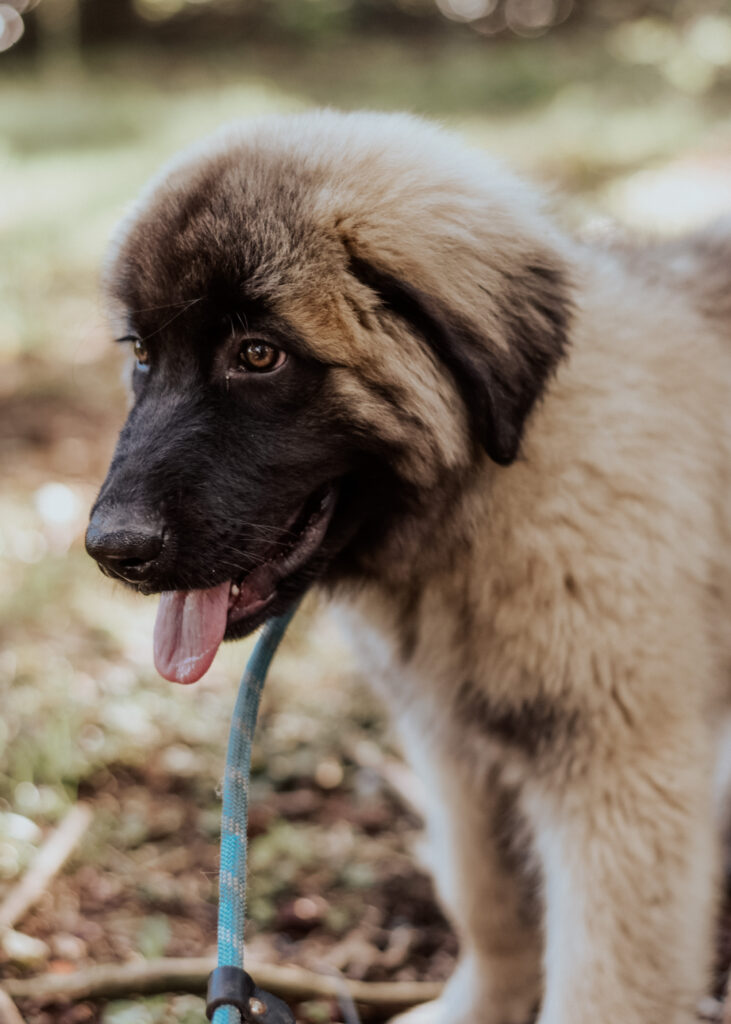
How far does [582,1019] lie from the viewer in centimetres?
199

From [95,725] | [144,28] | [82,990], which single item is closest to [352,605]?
[82,990]

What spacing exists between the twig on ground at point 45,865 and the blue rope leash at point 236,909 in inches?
39.1

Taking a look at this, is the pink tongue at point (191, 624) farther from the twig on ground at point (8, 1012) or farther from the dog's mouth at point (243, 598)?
the twig on ground at point (8, 1012)

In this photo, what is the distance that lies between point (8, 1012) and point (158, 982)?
32 cm

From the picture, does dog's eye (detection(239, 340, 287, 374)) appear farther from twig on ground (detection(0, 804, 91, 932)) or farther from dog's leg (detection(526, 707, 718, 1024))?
twig on ground (detection(0, 804, 91, 932))

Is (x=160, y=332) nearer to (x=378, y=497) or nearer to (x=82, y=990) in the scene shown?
(x=378, y=497)

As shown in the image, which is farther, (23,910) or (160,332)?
(23,910)

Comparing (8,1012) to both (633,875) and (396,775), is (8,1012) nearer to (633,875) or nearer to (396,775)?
(633,875)

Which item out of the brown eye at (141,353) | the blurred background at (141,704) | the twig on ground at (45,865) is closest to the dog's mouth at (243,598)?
the brown eye at (141,353)

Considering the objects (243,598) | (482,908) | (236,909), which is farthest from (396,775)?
(236,909)

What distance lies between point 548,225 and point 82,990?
6.23 ft

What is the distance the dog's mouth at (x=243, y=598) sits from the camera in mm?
1909

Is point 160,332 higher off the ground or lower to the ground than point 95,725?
higher

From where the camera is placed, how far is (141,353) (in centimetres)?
205
